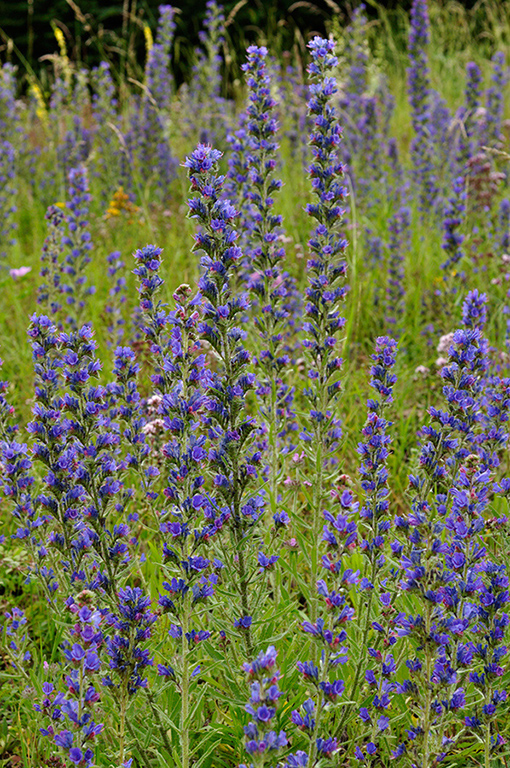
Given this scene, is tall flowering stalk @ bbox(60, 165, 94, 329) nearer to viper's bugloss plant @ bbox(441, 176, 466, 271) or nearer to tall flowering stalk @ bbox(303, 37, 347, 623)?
tall flowering stalk @ bbox(303, 37, 347, 623)

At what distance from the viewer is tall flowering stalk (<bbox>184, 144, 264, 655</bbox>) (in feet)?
6.46

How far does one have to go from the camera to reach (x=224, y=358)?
6.63 ft

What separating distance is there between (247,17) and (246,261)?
15294 mm

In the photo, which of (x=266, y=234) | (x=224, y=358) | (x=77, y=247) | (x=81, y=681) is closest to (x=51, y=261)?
(x=77, y=247)

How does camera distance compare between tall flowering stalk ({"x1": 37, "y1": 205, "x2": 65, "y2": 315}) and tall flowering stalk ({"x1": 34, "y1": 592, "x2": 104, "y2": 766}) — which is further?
tall flowering stalk ({"x1": 37, "y1": 205, "x2": 65, "y2": 315})

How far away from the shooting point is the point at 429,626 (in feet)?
5.75

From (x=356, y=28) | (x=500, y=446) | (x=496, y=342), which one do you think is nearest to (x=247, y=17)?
(x=356, y=28)

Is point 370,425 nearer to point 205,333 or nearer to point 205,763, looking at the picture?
point 205,333

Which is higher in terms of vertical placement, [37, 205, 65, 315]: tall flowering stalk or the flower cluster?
[37, 205, 65, 315]: tall flowering stalk

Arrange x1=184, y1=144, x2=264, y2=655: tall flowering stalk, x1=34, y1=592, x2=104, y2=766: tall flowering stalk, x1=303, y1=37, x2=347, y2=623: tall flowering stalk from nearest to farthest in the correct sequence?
x1=34, y1=592, x2=104, y2=766: tall flowering stalk < x1=184, y1=144, x2=264, y2=655: tall flowering stalk < x1=303, y1=37, x2=347, y2=623: tall flowering stalk

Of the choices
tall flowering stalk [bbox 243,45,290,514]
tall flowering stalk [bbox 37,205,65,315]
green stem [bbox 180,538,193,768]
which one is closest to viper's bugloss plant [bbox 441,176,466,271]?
tall flowering stalk [bbox 243,45,290,514]

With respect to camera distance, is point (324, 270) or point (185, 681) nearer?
point (185, 681)

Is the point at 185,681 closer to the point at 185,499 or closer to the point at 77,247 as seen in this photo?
the point at 185,499

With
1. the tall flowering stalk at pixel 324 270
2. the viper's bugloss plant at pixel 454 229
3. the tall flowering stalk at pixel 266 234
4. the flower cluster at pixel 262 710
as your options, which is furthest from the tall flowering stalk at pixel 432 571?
the viper's bugloss plant at pixel 454 229
